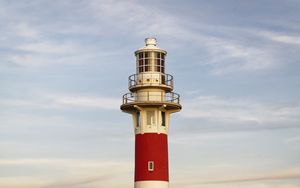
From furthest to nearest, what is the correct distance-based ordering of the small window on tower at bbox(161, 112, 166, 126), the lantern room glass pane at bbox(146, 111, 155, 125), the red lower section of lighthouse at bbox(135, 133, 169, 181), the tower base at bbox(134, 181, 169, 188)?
the small window on tower at bbox(161, 112, 166, 126), the lantern room glass pane at bbox(146, 111, 155, 125), the red lower section of lighthouse at bbox(135, 133, 169, 181), the tower base at bbox(134, 181, 169, 188)

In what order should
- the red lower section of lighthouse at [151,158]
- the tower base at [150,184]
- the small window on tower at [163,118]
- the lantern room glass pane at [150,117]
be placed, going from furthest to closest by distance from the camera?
1. the small window on tower at [163,118]
2. the lantern room glass pane at [150,117]
3. the red lower section of lighthouse at [151,158]
4. the tower base at [150,184]

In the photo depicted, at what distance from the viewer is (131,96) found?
6756 centimetres

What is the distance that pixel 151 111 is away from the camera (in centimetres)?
6712

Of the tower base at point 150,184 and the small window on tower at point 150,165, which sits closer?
the tower base at point 150,184

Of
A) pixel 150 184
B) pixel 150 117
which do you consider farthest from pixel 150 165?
pixel 150 117

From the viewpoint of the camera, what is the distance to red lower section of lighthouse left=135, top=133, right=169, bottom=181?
65.5 m

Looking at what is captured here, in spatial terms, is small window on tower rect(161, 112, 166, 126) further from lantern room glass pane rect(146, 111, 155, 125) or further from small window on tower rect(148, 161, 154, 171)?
small window on tower rect(148, 161, 154, 171)

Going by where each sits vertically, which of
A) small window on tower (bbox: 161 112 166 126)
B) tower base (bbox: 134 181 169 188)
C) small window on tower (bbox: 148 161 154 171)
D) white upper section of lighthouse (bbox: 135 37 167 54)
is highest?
white upper section of lighthouse (bbox: 135 37 167 54)

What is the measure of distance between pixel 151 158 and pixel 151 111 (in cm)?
408

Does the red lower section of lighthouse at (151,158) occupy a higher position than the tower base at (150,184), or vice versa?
the red lower section of lighthouse at (151,158)

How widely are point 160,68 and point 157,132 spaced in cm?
543

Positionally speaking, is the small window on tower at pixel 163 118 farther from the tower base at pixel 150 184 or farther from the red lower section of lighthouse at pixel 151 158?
the tower base at pixel 150 184

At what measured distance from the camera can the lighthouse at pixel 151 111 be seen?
65.7 m

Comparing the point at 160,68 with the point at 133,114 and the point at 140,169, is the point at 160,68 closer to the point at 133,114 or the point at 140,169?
the point at 133,114
